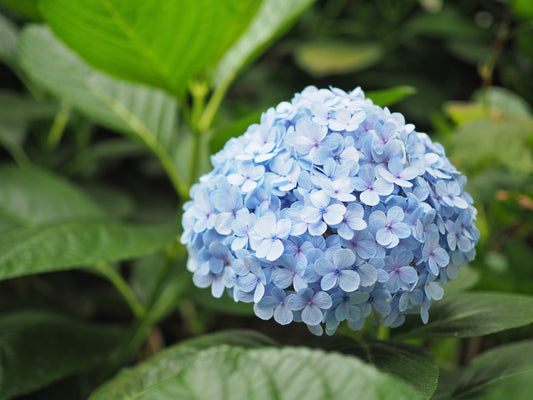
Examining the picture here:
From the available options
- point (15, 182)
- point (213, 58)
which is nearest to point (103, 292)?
point (15, 182)

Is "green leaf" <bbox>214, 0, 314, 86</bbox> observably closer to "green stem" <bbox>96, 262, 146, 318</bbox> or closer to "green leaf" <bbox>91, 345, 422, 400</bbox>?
"green stem" <bbox>96, 262, 146, 318</bbox>

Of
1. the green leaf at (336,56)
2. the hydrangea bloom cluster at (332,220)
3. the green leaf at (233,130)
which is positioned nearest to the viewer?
the hydrangea bloom cluster at (332,220)

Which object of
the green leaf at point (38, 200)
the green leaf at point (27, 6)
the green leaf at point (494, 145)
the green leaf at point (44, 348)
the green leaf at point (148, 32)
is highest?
the green leaf at point (494, 145)

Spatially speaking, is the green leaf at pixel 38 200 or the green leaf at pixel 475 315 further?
the green leaf at pixel 38 200

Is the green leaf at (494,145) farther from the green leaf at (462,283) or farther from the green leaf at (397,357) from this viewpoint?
the green leaf at (397,357)

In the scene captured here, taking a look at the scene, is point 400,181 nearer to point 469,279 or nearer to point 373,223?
point 373,223

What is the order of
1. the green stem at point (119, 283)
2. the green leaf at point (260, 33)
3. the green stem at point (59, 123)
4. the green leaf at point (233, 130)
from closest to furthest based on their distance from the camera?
1. the green leaf at point (233, 130)
2. the green leaf at point (260, 33)
3. the green stem at point (119, 283)
4. the green stem at point (59, 123)

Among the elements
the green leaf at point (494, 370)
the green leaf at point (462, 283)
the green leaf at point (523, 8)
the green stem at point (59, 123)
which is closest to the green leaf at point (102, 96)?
the green stem at point (59, 123)
